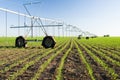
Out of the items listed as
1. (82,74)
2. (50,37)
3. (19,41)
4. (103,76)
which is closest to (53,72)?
(82,74)

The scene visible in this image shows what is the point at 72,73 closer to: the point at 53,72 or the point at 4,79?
the point at 53,72

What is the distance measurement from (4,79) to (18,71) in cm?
Answer: 136

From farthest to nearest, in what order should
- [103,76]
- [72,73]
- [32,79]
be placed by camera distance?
[72,73] < [103,76] < [32,79]

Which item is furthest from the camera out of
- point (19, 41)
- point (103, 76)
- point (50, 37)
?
point (19, 41)

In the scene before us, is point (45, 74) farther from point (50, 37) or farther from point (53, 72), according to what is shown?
point (50, 37)

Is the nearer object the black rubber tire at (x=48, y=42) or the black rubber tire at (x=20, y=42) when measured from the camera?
the black rubber tire at (x=48, y=42)

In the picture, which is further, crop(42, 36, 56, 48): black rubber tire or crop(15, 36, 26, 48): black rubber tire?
crop(15, 36, 26, 48): black rubber tire

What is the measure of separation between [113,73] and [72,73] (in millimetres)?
1410

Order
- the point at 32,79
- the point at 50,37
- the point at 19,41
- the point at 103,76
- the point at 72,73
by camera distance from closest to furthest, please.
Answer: the point at 32,79, the point at 103,76, the point at 72,73, the point at 50,37, the point at 19,41

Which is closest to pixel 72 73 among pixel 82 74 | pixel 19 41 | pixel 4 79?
pixel 82 74

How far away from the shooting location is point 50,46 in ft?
69.5

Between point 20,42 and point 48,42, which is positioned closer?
point 48,42

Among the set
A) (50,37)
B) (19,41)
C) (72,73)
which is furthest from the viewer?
(19,41)

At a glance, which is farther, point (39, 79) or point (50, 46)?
point (50, 46)
